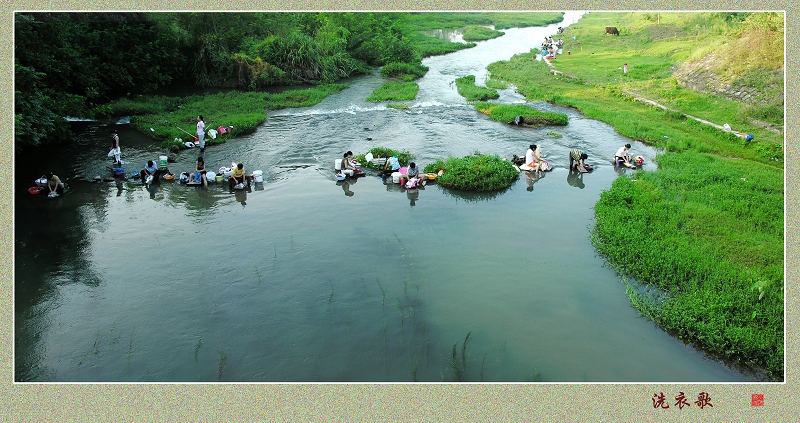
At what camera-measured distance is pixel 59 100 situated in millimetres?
23562

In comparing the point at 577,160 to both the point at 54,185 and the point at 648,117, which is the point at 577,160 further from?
the point at 54,185

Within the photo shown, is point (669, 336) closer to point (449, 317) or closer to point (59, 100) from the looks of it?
point (449, 317)

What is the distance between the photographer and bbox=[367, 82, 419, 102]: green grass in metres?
32.6

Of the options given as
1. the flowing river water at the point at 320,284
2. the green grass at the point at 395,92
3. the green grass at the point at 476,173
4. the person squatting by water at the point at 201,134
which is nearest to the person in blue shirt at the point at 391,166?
the flowing river water at the point at 320,284

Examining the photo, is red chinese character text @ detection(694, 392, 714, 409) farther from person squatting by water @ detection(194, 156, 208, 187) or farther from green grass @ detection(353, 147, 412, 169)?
person squatting by water @ detection(194, 156, 208, 187)

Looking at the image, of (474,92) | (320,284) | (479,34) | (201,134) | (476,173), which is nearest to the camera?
(320,284)

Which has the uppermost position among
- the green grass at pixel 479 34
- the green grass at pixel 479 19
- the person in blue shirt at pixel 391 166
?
the green grass at pixel 479 19

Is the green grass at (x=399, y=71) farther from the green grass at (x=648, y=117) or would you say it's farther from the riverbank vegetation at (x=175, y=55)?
the green grass at (x=648, y=117)

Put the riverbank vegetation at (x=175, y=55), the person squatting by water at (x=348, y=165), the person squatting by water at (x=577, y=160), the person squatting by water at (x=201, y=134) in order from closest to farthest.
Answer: the person squatting by water at (x=348, y=165), the person squatting by water at (x=577, y=160), the riverbank vegetation at (x=175, y=55), the person squatting by water at (x=201, y=134)

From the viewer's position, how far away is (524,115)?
27000 mm

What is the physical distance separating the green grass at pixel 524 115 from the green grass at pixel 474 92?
2932 millimetres

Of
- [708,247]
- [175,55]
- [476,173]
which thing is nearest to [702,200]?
[708,247]

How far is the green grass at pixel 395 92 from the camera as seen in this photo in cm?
3259

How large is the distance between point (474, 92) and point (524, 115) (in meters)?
6.43
